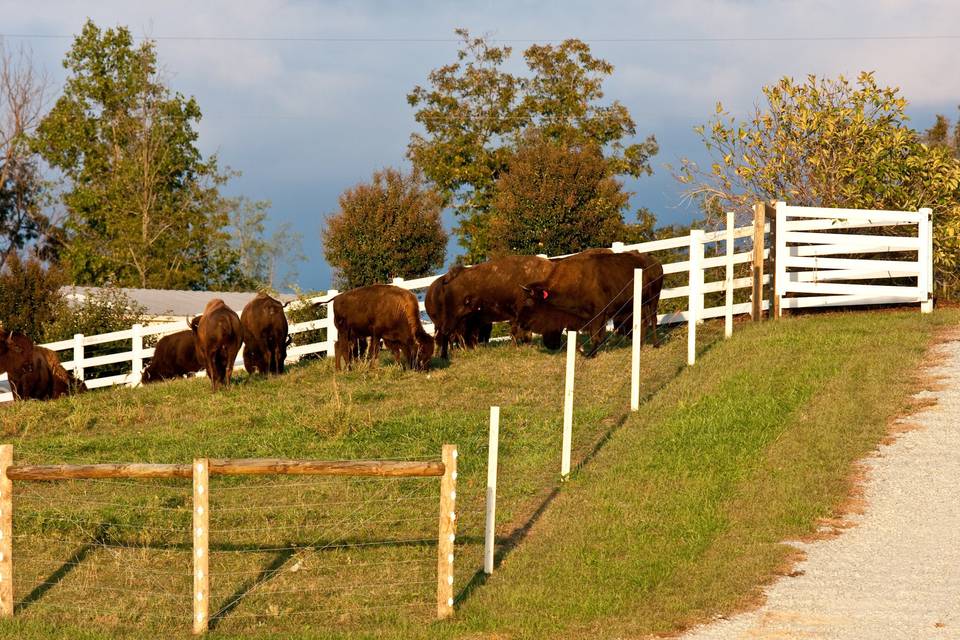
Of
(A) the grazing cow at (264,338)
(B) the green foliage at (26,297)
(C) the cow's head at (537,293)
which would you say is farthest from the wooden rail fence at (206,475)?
(B) the green foliage at (26,297)

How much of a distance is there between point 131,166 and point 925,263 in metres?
40.9

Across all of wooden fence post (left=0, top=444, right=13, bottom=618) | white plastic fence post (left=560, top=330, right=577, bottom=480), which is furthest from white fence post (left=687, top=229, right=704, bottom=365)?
wooden fence post (left=0, top=444, right=13, bottom=618)

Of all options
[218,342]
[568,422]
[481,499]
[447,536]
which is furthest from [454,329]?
[447,536]

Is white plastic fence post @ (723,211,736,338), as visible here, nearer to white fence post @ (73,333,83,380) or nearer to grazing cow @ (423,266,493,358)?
grazing cow @ (423,266,493,358)

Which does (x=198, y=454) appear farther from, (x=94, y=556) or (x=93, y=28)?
(x=93, y=28)

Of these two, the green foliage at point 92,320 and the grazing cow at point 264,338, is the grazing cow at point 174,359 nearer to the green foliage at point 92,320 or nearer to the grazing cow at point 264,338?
the grazing cow at point 264,338

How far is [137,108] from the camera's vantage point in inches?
2280

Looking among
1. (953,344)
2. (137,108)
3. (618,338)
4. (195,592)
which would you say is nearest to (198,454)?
(195,592)

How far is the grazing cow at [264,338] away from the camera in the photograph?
22125mm

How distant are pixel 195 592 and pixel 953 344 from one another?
1260 cm

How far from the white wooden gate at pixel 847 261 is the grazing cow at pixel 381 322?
19.4 feet

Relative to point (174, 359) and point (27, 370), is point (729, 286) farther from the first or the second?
point (27, 370)

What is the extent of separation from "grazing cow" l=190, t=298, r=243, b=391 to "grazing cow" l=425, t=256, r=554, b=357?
324 cm

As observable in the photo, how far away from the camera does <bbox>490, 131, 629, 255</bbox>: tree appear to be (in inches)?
1676
